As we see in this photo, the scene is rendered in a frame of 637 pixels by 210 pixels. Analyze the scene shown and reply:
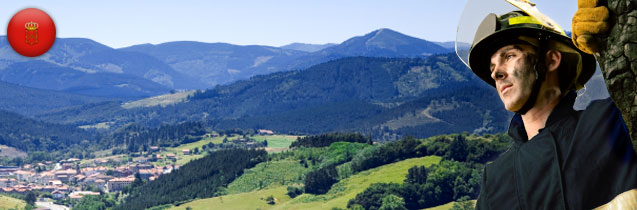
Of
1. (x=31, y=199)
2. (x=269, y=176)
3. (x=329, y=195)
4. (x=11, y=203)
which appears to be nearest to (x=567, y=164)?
(x=329, y=195)

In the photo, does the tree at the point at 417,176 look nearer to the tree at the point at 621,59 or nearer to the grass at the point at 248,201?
the grass at the point at 248,201

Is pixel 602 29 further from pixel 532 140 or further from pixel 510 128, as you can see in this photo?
pixel 510 128

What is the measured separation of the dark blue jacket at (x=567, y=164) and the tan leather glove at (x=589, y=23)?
0.30m

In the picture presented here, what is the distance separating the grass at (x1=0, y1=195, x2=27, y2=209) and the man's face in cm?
12070

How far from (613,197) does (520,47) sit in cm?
68

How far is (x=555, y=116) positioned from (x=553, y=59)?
207 millimetres

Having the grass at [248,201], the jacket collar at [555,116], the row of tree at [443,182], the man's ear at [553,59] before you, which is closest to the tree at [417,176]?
the row of tree at [443,182]

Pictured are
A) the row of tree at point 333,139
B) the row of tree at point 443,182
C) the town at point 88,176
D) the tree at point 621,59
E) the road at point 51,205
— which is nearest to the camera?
the tree at point 621,59

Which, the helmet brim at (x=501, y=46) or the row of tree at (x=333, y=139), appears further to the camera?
the row of tree at (x=333, y=139)

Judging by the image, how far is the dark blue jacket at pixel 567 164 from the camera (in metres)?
2.20

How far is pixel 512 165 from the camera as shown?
2738mm

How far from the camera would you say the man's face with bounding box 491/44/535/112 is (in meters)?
2.64

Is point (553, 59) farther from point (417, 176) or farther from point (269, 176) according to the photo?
point (269, 176)

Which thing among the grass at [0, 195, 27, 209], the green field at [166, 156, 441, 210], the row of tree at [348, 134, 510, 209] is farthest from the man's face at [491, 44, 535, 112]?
the grass at [0, 195, 27, 209]
